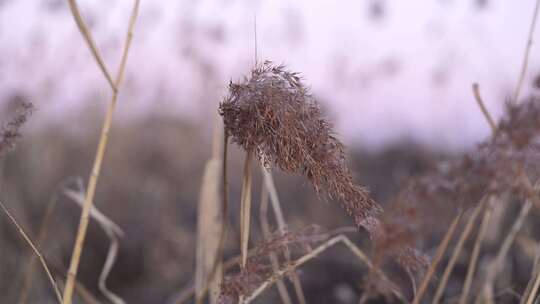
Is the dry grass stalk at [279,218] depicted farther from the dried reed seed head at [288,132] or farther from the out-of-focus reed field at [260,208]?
the dried reed seed head at [288,132]

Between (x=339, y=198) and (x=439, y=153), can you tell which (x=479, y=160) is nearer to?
(x=339, y=198)

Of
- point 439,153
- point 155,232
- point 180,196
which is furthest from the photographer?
point 180,196

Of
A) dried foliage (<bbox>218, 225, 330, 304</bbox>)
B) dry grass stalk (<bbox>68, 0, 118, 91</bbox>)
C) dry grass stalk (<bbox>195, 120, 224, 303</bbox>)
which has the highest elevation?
dry grass stalk (<bbox>68, 0, 118, 91</bbox>)

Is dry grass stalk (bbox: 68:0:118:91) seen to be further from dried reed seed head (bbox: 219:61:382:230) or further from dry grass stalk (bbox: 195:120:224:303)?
dry grass stalk (bbox: 195:120:224:303)

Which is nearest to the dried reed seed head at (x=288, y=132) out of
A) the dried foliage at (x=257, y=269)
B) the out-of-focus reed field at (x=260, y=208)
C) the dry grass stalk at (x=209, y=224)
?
the out-of-focus reed field at (x=260, y=208)

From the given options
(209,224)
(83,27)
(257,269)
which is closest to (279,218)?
(209,224)

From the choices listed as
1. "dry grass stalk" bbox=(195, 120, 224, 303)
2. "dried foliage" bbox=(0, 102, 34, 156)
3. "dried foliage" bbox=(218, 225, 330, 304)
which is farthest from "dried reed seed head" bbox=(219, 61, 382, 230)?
"dry grass stalk" bbox=(195, 120, 224, 303)

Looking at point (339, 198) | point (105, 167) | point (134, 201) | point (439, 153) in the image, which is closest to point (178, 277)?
point (134, 201)
